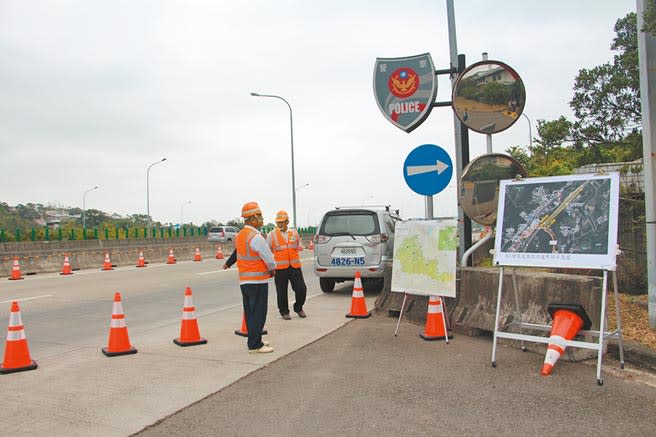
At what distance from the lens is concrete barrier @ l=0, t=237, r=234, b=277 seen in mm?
21469

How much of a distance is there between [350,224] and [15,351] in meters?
7.63

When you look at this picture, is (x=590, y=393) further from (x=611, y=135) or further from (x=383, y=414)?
(x=611, y=135)

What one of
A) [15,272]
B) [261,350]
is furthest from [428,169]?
[15,272]

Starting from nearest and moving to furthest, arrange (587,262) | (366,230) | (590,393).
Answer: (590,393) < (587,262) < (366,230)

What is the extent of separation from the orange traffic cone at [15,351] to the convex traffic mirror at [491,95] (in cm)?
663

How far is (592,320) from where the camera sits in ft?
20.4

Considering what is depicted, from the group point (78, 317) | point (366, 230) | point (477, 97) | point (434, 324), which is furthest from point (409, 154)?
point (78, 317)

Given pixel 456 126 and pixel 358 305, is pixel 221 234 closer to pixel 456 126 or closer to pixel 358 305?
pixel 358 305

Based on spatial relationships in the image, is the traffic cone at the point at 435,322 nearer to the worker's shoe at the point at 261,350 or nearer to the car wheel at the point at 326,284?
the worker's shoe at the point at 261,350

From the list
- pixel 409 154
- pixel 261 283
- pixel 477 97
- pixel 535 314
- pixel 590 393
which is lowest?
pixel 590 393

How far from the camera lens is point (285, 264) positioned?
32.3 feet

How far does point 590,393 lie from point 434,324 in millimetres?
2568

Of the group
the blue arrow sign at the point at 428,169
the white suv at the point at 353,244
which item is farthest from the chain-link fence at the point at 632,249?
the white suv at the point at 353,244

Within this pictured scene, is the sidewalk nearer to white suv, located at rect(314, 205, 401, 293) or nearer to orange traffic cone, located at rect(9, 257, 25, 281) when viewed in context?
white suv, located at rect(314, 205, 401, 293)
